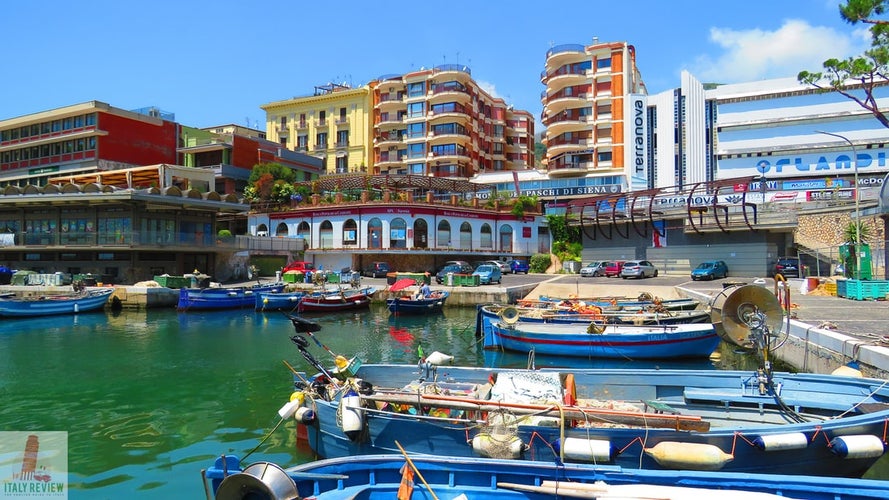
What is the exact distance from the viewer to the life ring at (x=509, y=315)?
20.7 m

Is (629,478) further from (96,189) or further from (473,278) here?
(96,189)

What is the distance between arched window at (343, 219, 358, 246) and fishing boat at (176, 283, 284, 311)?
1357cm

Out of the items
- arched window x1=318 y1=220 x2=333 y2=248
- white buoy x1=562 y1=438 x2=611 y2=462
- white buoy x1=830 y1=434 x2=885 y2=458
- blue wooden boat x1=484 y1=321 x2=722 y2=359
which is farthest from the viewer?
arched window x1=318 y1=220 x2=333 y2=248

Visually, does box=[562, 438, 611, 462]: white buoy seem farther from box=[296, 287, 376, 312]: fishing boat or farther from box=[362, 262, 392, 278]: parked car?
box=[362, 262, 392, 278]: parked car

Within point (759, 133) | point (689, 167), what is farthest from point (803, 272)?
point (759, 133)

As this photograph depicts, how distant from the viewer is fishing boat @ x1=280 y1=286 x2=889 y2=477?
785cm

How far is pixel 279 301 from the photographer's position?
32719mm

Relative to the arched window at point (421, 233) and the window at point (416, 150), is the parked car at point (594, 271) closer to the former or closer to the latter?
the arched window at point (421, 233)

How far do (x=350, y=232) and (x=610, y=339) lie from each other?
3227 cm

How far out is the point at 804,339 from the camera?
1518cm

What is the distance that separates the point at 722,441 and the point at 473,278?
1110 inches

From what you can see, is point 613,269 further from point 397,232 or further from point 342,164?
point 342,164

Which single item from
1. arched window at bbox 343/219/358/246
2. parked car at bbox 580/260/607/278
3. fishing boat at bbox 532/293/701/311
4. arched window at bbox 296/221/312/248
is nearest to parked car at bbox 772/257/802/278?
parked car at bbox 580/260/607/278

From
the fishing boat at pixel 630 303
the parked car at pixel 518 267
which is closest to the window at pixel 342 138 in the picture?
the parked car at pixel 518 267
